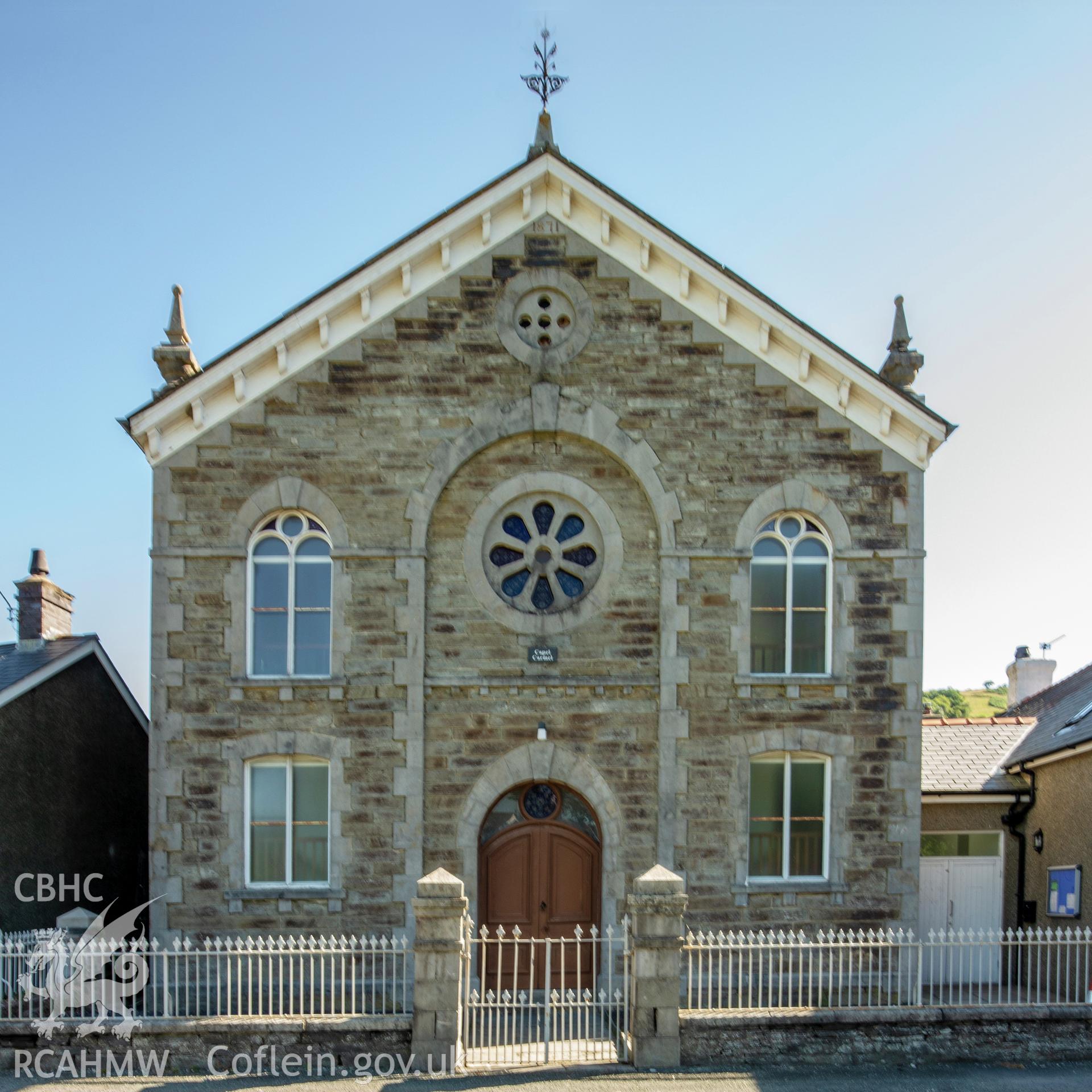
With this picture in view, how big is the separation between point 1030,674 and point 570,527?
1274cm

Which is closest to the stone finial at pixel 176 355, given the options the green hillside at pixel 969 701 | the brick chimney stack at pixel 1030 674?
the brick chimney stack at pixel 1030 674

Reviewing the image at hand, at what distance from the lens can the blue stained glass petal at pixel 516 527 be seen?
14.9 metres

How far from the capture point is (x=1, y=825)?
14.8 meters

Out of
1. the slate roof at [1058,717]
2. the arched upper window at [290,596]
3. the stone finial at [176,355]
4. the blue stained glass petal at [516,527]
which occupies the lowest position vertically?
the slate roof at [1058,717]

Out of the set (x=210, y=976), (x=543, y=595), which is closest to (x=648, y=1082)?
(x=210, y=976)

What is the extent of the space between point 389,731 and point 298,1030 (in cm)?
378

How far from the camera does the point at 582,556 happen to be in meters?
14.9

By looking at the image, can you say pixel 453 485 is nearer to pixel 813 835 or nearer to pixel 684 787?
pixel 684 787

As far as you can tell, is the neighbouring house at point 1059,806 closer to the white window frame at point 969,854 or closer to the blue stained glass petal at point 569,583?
the white window frame at point 969,854

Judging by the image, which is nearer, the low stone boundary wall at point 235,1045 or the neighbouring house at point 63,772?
the low stone boundary wall at point 235,1045

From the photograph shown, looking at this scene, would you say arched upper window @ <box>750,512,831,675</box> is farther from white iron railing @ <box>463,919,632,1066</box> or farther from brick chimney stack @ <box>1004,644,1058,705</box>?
brick chimney stack @ <box>1004,644,1058,705</box>

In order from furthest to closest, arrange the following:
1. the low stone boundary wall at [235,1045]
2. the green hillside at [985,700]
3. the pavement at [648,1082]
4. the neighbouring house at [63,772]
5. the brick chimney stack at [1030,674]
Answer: the green hillside at [985,700], the brick chimney stack at [1030,674], the neighbouring house at [63,772], the low stone boundary wall at [235,1045], the pavement at [648,1082]

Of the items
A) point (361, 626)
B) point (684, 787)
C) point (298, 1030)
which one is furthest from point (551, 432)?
point (298, 1030)

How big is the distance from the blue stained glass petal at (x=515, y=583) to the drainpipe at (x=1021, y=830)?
8.62 meters
